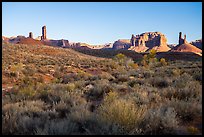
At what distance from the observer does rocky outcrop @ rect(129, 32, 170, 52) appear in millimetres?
154375

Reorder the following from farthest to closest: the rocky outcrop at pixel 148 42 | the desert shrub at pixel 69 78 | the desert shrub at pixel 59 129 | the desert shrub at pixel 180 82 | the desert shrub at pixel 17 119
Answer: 1. the rocky outcrop at pixel 148 42
2. the desert shrub at pixel 69 78
3. the desert shrub at pixel 180 82
4. the desert shrub at pixel 17 119
5. the desert shrub at pixel 59 129

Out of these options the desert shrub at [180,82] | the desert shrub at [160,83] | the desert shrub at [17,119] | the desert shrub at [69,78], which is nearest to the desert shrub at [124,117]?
the desert shrub at [17,119]

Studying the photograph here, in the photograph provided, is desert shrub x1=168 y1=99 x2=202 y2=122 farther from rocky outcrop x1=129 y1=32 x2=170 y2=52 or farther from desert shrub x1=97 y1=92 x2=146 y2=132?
rocky outcrop x1=129 y1=32 x2=170 y2=52

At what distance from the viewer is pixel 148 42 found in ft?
543

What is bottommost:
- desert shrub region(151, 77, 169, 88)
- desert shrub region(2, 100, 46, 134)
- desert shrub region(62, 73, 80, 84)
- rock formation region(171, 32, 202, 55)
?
desert shrub region(62, 73, 80, 84)

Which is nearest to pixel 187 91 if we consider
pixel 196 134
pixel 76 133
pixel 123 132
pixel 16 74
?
pixel 196 134

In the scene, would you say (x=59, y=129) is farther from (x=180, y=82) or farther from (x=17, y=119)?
(x=180, y=82)

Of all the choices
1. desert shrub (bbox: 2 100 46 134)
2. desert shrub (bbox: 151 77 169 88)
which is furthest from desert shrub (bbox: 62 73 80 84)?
desert shrub (bbox: 2 100 46 134)

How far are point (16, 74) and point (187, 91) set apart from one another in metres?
13.4

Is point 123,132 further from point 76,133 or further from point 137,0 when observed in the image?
point 137,0

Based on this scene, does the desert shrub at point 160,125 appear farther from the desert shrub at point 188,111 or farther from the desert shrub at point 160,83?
the desert shrub at point 160,83

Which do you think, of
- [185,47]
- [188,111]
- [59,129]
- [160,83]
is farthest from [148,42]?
[59,129]

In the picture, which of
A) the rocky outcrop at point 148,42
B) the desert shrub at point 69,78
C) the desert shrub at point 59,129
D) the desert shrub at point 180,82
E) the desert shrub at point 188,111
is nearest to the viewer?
the desert shrub at point 59,129

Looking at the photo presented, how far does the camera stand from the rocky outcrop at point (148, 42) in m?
154
